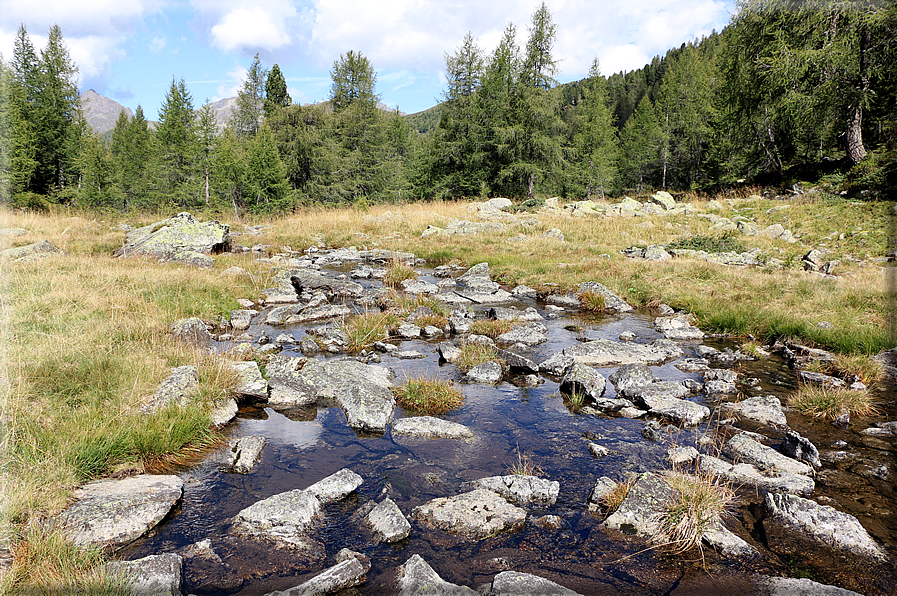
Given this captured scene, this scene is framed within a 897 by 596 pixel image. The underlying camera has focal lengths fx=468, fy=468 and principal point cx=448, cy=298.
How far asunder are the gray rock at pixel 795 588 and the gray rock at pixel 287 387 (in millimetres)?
6667

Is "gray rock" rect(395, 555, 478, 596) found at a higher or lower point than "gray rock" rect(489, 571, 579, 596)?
higher

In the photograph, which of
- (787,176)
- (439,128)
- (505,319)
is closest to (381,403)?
(505,319)

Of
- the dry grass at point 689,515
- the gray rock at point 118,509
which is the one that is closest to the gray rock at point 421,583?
the dry grass at point 689,515

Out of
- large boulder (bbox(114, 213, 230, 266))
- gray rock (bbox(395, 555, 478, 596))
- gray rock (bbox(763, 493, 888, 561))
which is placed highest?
large boulder (bbox(114, 213, 230, 266))

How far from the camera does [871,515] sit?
17.3 ft

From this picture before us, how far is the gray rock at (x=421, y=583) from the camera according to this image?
400 centimetres

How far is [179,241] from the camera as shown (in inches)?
817

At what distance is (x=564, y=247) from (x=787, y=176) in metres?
23.3

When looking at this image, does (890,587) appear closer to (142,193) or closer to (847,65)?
(847,65)

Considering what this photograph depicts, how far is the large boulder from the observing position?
64.1ft

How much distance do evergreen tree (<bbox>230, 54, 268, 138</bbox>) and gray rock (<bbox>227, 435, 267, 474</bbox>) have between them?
60.7 meters

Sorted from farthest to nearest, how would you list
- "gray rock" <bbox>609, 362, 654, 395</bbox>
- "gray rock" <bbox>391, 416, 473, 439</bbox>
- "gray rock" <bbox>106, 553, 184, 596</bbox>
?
1. "gray rock" <bbox>609, 362, 654, 395</bbox>
2. "gray rock" <bbox>391, 416, 473, 439</bbox>
3. "gray rock" <bbox>106, 553, 184, 596</bbox>

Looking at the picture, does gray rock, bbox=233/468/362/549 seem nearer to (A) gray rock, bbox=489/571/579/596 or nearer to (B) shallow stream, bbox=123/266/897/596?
(B) shallow stream, bbox=123/266/897/596

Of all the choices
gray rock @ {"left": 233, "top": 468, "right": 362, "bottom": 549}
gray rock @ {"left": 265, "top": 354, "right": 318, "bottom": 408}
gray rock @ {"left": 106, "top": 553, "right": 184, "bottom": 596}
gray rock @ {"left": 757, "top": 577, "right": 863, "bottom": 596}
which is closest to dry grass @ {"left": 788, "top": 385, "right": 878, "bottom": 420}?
gray rock @ {"left": 757, "top": 577, "right": 863, "bottom": 596}
